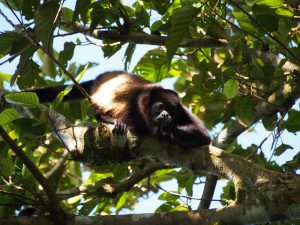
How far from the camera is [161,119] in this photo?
3.93m

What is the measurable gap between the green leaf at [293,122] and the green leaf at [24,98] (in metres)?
1.97

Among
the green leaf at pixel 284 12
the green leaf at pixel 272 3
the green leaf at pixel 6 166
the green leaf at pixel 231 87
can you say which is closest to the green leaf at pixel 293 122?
the green leaf at pixel 231 87

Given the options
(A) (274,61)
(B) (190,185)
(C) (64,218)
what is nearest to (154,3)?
(A) (274,61)

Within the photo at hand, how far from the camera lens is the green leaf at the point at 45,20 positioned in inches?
108

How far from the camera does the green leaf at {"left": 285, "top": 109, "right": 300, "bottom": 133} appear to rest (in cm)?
366

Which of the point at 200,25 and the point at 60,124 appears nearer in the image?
the point at 60,124

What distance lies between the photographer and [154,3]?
379 centimetres

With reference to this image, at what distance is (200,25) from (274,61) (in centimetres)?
72

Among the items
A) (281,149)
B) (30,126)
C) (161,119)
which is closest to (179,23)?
(30,126)

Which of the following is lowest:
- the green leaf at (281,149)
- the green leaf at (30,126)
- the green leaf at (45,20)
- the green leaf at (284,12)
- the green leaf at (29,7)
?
the green leaf at (281,149)

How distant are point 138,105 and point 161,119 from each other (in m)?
0.65

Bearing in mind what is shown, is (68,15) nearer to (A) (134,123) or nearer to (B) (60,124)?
(A) (134,123)

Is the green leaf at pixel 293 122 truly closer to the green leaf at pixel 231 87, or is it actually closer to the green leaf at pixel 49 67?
the green leaf at pixel 231 87

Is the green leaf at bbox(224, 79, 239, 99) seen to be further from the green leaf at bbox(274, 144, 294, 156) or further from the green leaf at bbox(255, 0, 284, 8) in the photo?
the green leaf at bbox(274, 144, 294, 156)
